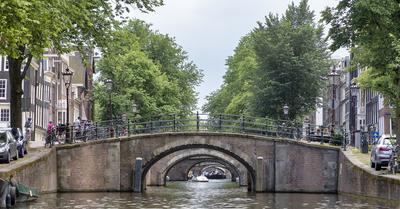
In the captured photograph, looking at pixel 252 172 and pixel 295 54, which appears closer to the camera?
pixel 252 172

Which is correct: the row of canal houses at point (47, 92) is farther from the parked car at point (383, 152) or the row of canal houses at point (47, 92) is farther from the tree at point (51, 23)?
the parked car at point (383, 152)

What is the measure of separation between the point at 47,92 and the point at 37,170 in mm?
43814

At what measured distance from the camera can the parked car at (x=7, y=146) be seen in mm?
33188

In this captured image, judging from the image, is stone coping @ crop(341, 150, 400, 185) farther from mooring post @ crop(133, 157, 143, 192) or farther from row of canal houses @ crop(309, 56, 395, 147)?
mooring post @ crop(133, 157, 143, 192)

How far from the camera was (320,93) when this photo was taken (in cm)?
6116

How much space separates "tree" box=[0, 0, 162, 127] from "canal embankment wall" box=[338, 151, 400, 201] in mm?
10507

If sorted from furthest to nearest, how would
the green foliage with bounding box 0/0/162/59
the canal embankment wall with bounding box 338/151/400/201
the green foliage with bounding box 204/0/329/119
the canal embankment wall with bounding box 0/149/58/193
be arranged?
the green foliage with bounding box 204/0/329/119 < the canal embankment wall with bounding box 0/149/58/193 < the canal embankment wall with bounding box 338/151/400/201 < the green foliage with bounding box 0/0/162/59

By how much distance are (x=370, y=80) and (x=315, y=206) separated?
14.4 metres

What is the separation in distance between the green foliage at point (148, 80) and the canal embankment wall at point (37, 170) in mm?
23421

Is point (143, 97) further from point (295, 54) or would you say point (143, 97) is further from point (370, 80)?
point (370, 80)

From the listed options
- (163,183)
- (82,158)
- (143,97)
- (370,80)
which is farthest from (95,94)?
(370,80)

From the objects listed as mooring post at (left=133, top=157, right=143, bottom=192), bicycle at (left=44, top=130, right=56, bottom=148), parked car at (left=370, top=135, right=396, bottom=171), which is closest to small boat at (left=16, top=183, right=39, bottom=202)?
parked car at (left=370, top=135, right=396, bottom=171)

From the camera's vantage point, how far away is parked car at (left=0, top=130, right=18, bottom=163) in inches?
1307

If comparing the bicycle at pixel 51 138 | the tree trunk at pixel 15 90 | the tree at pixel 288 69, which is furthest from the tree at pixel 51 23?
the tree at pixel 288 69
